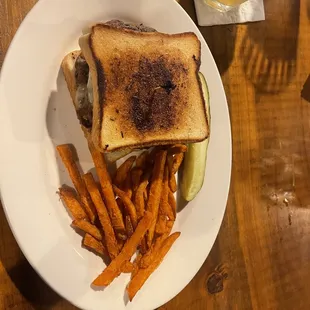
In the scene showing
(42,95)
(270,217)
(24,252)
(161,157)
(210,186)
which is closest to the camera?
(24,252)

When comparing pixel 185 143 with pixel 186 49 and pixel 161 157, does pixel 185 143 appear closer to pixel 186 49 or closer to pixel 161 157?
pixel 161 157

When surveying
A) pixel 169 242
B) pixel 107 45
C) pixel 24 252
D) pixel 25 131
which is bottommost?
pixel 169 242

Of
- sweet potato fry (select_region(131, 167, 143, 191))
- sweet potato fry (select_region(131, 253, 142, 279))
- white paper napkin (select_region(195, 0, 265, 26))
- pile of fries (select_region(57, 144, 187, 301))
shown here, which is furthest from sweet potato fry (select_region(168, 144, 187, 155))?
white paper napkin (select_region(195, 0, 265, 26))

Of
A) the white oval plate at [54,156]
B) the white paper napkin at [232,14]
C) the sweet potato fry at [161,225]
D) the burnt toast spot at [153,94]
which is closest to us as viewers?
the white oval plate at [54,156]

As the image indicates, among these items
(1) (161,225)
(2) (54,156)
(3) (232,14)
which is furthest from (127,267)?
(3) (232,14)

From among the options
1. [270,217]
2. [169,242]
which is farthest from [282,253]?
[169,242]

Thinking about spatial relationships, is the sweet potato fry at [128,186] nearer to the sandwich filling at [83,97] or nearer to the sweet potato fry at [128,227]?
the sweet potato fry at [128,227]

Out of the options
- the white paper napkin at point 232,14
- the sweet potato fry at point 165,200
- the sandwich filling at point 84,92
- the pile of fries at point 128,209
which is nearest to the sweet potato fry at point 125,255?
the pile of fries at point 128,209
